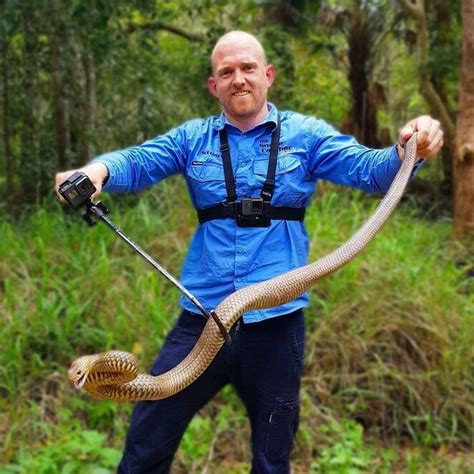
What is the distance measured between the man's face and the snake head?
1103mm

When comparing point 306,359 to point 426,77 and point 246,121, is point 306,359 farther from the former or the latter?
point 426,77

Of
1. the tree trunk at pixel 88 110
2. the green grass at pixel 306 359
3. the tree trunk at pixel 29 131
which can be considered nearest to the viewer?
the green grass at pixel 306 359

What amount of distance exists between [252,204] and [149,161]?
46 centimetres

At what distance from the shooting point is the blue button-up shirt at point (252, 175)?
2504mm

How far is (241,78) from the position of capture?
2.47 m

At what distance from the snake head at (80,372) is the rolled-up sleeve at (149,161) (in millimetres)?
728

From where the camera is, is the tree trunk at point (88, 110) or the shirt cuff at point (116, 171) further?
the tree trunk at point (88, 110)

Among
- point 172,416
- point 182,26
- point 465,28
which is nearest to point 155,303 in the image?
point 172,416

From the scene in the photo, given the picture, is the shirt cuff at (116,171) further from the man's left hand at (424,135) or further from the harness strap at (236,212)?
the man's left hand at (424,135)

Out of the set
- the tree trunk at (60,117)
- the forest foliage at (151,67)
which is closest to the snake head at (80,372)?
the forest foliage at (151,67)

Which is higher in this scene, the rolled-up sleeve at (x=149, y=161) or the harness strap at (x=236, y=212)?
the rolled-up sleeve at (x=149, y=161)

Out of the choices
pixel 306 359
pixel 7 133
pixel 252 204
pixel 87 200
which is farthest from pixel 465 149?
pixel 7 133

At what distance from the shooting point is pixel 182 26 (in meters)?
9.50

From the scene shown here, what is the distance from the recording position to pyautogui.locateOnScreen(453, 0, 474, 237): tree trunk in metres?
6.01
